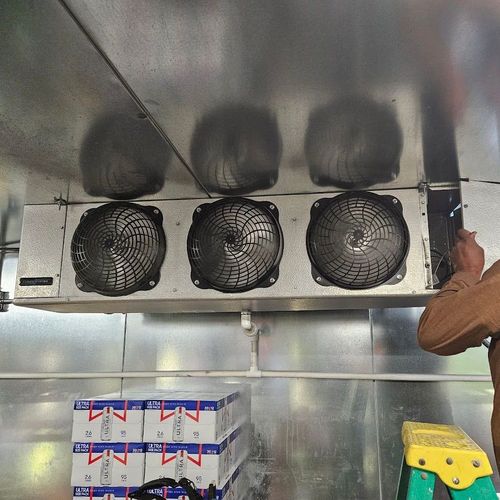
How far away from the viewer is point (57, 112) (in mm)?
1169

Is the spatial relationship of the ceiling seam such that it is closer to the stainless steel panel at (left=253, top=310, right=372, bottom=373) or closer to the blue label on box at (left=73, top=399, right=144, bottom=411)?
the blue label on box at (left=73, top=399, right=144, bottom=411)

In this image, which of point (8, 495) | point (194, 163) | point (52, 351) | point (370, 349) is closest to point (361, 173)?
point (194, 163)

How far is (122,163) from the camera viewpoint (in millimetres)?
1464

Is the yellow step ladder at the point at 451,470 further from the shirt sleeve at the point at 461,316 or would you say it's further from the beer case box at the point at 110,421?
the beer case box at the point at 110,421

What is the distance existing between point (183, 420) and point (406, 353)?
1.12 meters

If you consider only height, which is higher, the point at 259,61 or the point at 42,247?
the point at 259,61

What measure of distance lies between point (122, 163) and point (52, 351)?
1.39 meters

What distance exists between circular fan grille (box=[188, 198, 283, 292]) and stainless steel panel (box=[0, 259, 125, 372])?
889mm

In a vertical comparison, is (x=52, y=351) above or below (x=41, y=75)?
below

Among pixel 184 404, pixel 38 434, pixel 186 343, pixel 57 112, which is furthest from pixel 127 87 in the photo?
pixel 38 434

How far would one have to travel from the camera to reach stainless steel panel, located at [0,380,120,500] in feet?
7.20

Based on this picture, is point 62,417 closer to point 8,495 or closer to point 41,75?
point 8,495

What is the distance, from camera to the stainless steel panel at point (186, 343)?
2.21 m

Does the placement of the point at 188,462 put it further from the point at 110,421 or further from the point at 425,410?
the point at 425,410
